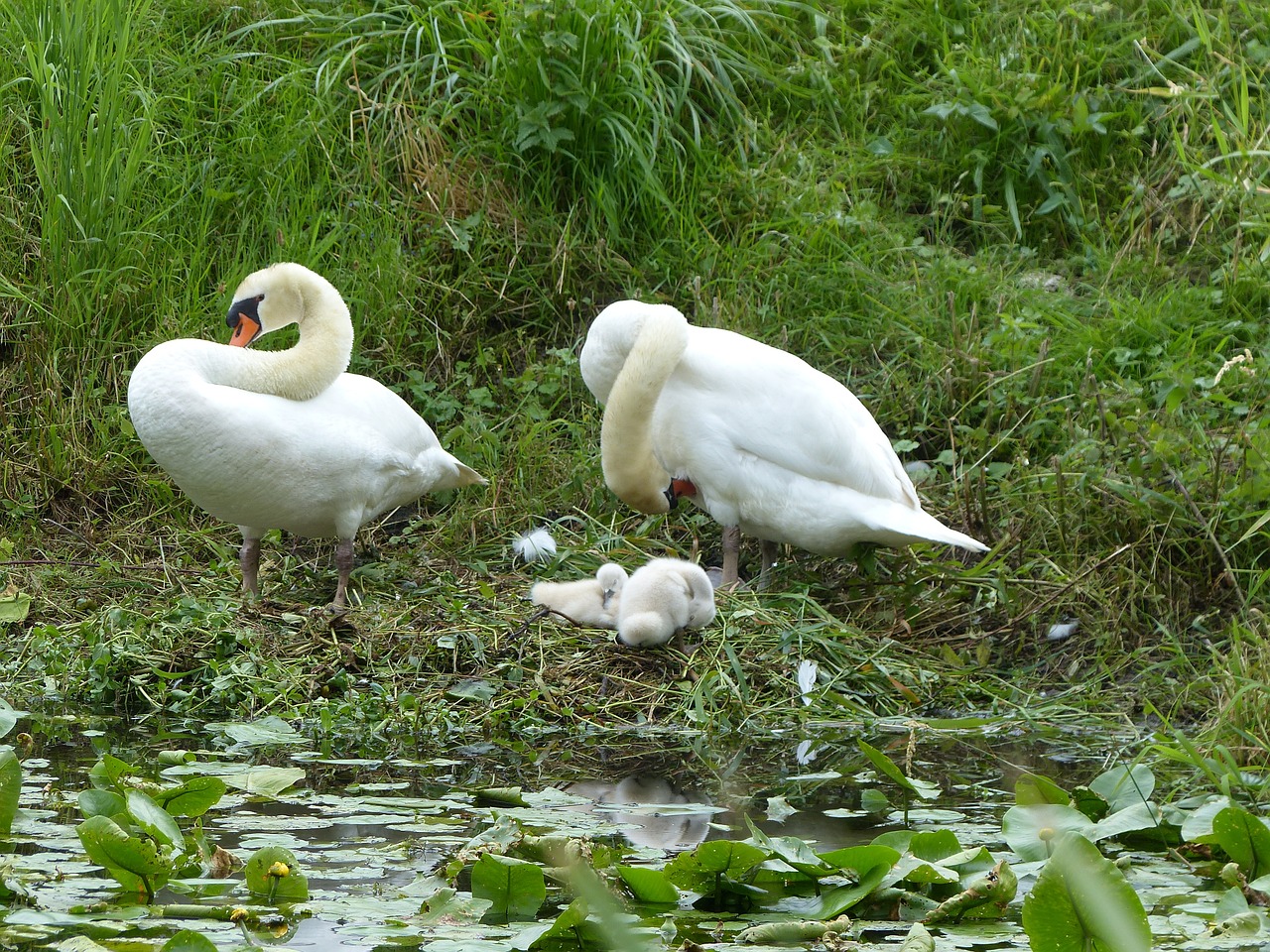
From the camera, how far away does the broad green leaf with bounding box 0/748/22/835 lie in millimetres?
3166

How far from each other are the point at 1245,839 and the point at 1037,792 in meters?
0.43

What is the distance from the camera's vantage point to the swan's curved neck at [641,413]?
5406 mm

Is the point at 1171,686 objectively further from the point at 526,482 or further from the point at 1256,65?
the point at 1256,65

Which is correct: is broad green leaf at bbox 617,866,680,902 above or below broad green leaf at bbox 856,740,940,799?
below

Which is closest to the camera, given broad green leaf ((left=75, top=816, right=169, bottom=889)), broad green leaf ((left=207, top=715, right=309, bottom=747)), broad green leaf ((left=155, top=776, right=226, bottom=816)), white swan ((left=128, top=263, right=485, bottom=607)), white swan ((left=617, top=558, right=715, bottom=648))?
broad green leaf ((left=75, top=816, right=169, bottom=889))

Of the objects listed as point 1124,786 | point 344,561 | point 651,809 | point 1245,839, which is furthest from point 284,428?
point 1245,839

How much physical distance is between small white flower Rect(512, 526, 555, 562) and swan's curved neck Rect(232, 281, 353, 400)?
3.01 feet

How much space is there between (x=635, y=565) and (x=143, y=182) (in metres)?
2.91

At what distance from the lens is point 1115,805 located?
136 inches

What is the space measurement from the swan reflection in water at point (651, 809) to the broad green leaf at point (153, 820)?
36.1 inches

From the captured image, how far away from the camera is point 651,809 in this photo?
3.69 m

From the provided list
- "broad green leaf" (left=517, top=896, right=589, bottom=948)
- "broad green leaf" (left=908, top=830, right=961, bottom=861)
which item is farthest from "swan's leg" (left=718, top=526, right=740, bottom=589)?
"broad green leaf" (left=517, top=896, right=589, bottom=948)

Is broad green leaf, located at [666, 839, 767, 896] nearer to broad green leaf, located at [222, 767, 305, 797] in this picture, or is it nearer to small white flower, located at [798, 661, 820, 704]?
broad green leaf, located at [222, 767, 305, 797]

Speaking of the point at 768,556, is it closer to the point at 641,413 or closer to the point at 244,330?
the point at 641,413
